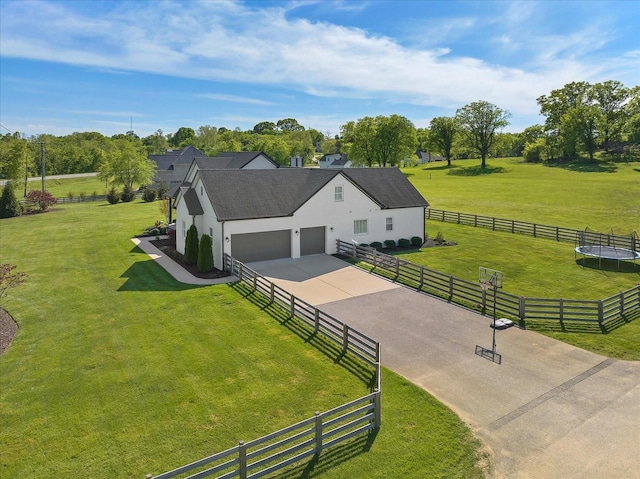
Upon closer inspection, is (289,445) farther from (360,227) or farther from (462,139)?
(462,139)

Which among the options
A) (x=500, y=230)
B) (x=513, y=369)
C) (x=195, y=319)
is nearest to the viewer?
(x=513, y=369)

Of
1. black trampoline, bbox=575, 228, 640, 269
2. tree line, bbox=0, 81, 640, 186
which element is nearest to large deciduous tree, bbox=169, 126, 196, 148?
tree line, bbox=0, 81, 640, 186

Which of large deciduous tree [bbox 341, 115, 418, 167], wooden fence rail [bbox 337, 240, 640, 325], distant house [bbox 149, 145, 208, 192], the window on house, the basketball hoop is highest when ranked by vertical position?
large deciduous tree [bbox 341, 115, 418, 167]

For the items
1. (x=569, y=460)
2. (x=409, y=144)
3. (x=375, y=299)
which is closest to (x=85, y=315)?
(x=375, y=299)

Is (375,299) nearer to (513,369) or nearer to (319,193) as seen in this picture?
(513,369)

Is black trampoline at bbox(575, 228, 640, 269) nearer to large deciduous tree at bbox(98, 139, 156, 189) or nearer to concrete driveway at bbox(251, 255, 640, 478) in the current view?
concrete driveway at bbox(251, 255, 640, 478)

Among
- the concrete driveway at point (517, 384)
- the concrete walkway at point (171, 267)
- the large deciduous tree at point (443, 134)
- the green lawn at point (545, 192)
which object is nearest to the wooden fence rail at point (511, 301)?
the concrete driveway at point (517, 384)
